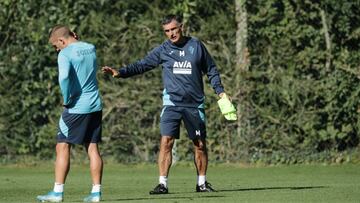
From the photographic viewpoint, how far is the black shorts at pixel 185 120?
12570 mm

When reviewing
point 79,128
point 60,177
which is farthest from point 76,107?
point 60,177

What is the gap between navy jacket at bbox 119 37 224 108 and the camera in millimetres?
12516

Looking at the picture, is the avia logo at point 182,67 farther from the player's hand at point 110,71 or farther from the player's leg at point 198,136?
the player's hand at point 110,71

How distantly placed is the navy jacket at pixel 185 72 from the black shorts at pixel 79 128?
1.62 metres

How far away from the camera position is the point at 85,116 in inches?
428

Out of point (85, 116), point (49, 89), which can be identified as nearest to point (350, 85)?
point (49, 89)

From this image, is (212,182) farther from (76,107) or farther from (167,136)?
(76,107)

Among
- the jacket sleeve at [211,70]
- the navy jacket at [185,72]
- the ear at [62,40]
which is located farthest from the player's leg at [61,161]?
the jacket sleeve at [211,70]

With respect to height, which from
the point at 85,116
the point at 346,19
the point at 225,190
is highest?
the point at 346,19

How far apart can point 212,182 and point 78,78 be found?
161 inches

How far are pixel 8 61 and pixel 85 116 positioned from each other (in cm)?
840

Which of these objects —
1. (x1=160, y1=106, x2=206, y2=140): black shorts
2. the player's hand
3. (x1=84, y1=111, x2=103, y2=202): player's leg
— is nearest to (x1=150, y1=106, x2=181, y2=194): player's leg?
(x1=160, y1=106, x2=206, y2=140): black shorts

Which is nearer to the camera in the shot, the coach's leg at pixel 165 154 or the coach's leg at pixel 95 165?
the coach's leg at pixel 95 165

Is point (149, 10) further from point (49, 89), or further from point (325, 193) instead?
point (325, 193)
